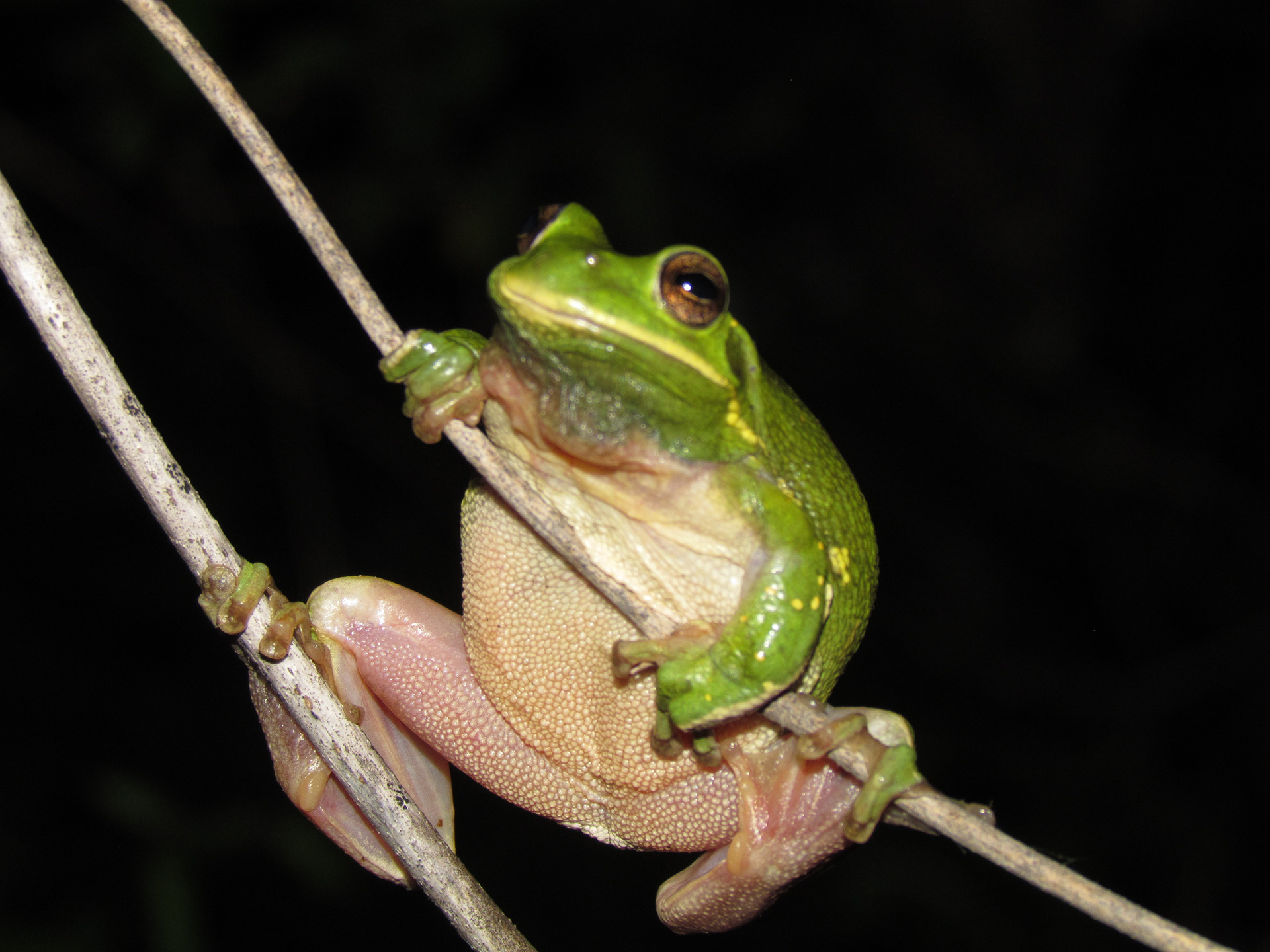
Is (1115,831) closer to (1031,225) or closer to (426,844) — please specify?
(1031,225)

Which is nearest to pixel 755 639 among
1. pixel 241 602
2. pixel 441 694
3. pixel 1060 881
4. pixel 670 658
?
pixel 670 658

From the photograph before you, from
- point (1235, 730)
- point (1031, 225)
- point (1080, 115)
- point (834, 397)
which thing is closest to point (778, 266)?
point (834, 397)

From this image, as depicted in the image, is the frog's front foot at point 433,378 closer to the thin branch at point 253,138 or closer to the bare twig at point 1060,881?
the thin branch at point 253,138

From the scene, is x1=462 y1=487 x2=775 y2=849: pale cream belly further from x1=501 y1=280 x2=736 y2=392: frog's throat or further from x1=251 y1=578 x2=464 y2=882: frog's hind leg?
x1=501 y1=280 x2=736 y2=392: frog's throat

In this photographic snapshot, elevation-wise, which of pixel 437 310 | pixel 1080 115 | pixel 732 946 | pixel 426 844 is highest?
pixel 1080 115

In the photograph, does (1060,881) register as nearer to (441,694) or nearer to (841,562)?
(841,562)

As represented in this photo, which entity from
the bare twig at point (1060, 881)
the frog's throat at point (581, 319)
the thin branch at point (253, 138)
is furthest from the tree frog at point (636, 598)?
the thin branch at point (253, 138)
